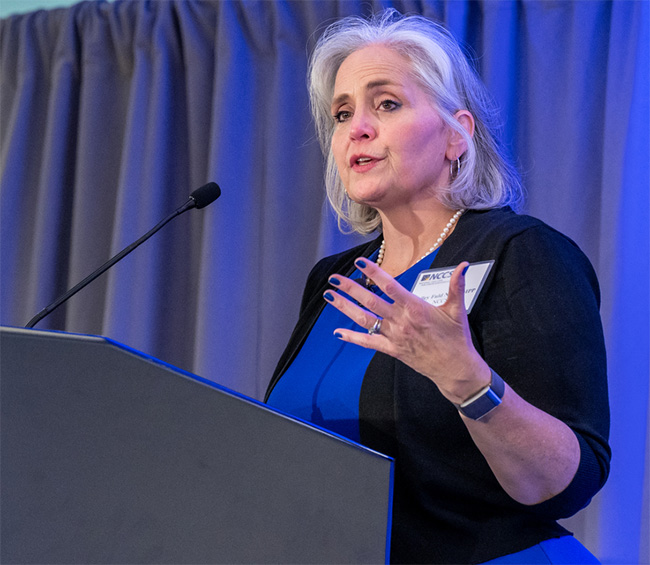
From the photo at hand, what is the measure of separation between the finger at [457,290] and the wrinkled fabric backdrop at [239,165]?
154 cm

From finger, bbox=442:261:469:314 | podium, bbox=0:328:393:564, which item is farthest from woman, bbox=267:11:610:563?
podium, bbox=0:328:393:564

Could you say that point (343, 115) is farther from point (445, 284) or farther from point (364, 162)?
point (445, 284)

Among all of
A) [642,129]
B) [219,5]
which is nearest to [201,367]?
[219,5]

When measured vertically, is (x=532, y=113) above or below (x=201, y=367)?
above

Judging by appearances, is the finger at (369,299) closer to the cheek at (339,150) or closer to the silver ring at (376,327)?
the silver ring at (376,327)

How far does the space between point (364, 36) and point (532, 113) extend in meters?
0.97

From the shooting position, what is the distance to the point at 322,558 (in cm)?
67

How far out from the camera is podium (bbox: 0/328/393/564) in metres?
0.60

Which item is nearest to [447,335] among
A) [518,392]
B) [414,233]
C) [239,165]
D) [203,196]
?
[518,392]

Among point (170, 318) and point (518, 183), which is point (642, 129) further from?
point (170, 318)

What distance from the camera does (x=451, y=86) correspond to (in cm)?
146

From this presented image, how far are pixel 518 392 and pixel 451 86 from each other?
0.69 metres

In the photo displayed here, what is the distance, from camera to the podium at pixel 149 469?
604 mm

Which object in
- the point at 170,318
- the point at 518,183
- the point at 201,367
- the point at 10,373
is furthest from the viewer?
the point at 170,318
